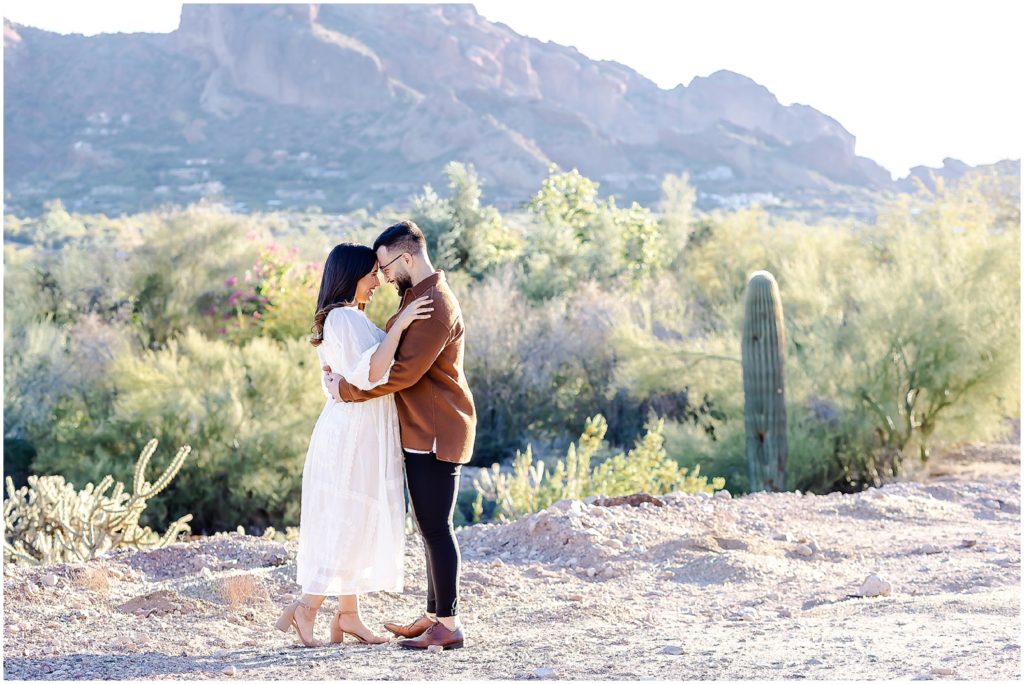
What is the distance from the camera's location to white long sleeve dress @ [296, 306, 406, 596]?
4793 mm

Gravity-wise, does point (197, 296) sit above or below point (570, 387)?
above

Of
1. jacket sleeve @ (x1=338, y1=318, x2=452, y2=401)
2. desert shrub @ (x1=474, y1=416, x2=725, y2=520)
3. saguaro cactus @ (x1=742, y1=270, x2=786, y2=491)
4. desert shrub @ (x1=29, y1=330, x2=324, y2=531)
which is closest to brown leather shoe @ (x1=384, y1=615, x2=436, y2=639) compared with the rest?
jacket sleeve @ (x1=338, y1=318, x2=452, y2=401)

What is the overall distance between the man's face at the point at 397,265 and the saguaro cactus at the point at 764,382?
737 centimetres

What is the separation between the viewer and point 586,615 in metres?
5.69

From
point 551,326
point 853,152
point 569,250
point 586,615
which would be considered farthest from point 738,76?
point 586,615

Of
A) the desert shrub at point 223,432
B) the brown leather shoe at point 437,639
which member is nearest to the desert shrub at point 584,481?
the brown leather shoe at point 437,639

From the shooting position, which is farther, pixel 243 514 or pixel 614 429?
pixel 614 429

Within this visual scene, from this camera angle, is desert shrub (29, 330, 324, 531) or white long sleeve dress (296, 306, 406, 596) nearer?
white long sleeve dress (296, 306, 406, 596)

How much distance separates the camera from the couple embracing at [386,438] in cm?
464

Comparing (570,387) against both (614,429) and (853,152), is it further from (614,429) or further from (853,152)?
(853,152)

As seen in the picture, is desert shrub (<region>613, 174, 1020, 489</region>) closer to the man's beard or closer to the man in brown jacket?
the man in brown jacket

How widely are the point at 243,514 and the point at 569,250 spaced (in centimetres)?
1259

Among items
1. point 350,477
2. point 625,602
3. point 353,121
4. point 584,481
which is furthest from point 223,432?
point 353,121

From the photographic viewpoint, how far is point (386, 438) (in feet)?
15.9
